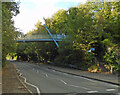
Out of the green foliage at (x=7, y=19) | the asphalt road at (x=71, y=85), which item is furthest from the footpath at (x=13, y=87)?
the green foliage at (x=7, y=19)

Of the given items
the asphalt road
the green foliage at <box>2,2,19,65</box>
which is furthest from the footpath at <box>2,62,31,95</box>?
the green foliage at <box>2,2,19,65</box>

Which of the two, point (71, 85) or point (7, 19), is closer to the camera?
point (71, 85)

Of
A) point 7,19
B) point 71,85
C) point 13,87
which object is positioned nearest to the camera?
point 13,87

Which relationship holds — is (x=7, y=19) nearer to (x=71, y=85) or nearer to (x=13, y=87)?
(x=13, y=87)

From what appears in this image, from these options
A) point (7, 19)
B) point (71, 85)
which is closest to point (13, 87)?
point (71, 85)

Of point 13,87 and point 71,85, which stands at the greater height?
point 13,87

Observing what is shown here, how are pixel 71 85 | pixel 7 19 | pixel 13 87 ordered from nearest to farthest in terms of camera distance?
pixel 13 87, pixel 71 85, pixel 7 19

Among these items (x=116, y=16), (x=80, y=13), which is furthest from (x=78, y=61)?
(x=116, y=16)

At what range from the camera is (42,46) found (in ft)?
145

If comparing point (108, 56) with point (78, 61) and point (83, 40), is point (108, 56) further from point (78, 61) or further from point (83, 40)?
point (78, 61)

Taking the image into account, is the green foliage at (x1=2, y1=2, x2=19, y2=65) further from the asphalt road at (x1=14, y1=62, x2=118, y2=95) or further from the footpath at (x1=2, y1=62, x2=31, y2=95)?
the asphalt road at (x1=14, y1=62, x2=118, y2=95)

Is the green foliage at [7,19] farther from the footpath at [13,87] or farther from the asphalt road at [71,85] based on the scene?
the asphalt road at [71,85]

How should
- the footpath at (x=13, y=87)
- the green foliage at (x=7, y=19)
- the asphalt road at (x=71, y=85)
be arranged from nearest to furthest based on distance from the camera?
the footpath at (x=13, y=87)
the asphalt road at (x=71, y=85)
the green foliage at (x=7, y=19)

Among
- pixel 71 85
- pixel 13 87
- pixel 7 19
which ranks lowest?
pixel 71 85
